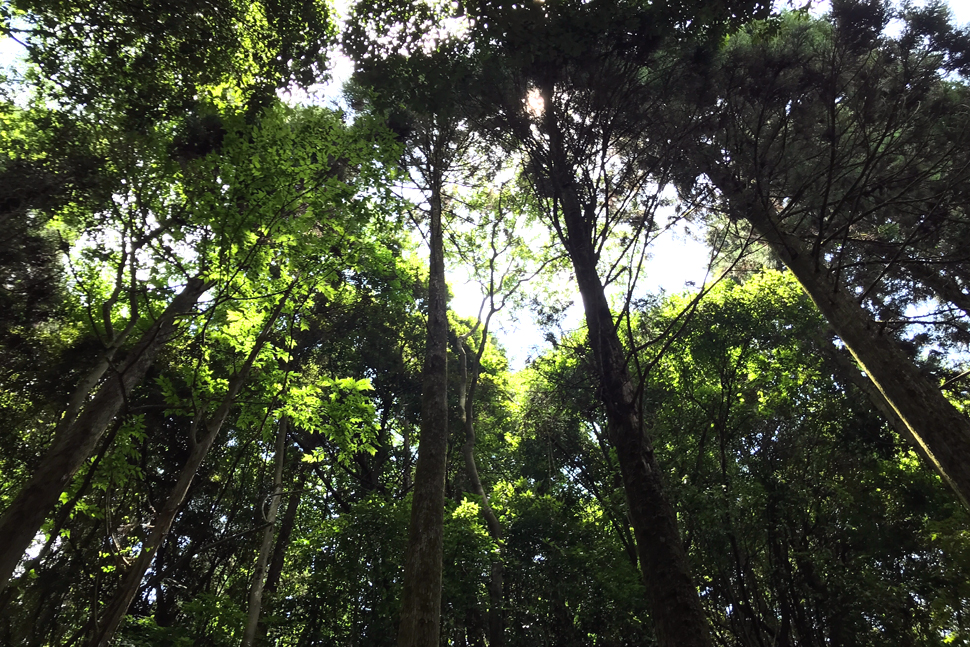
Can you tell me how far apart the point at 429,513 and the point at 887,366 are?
5.33 metres

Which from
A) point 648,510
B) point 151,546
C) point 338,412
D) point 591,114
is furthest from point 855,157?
point 151,546

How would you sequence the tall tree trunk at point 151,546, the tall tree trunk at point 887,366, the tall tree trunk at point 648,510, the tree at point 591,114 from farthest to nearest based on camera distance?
1. the tall tree trunk at point 887,366
2. the tree at point 591,114
3. the tall tree trunk at point 151,546
4. the tall tree trunk at point 648,510

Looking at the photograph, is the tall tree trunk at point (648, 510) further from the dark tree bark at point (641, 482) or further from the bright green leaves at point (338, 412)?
the bright green leaves at point (338, 412)

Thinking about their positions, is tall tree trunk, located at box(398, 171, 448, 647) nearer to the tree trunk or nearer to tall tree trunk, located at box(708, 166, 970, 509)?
the tree trunk

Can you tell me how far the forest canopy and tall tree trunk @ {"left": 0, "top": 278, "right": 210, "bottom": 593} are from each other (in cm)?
3

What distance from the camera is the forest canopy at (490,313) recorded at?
464cm

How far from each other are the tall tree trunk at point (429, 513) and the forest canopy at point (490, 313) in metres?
0.03

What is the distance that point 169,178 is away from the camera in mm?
4816

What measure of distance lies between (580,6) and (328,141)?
10.2 ft

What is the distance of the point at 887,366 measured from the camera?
17.2 ft

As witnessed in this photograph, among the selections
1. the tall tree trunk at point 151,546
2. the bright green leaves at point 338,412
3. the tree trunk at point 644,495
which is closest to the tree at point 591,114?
the tree trunk at point 644,495

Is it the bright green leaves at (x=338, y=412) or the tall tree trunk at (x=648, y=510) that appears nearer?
the tall tree trunk at (x=648, y=510)

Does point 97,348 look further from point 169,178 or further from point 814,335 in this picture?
point 814,335

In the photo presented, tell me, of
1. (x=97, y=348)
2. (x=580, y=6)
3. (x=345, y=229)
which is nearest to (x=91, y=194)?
(x=97, y=348)
